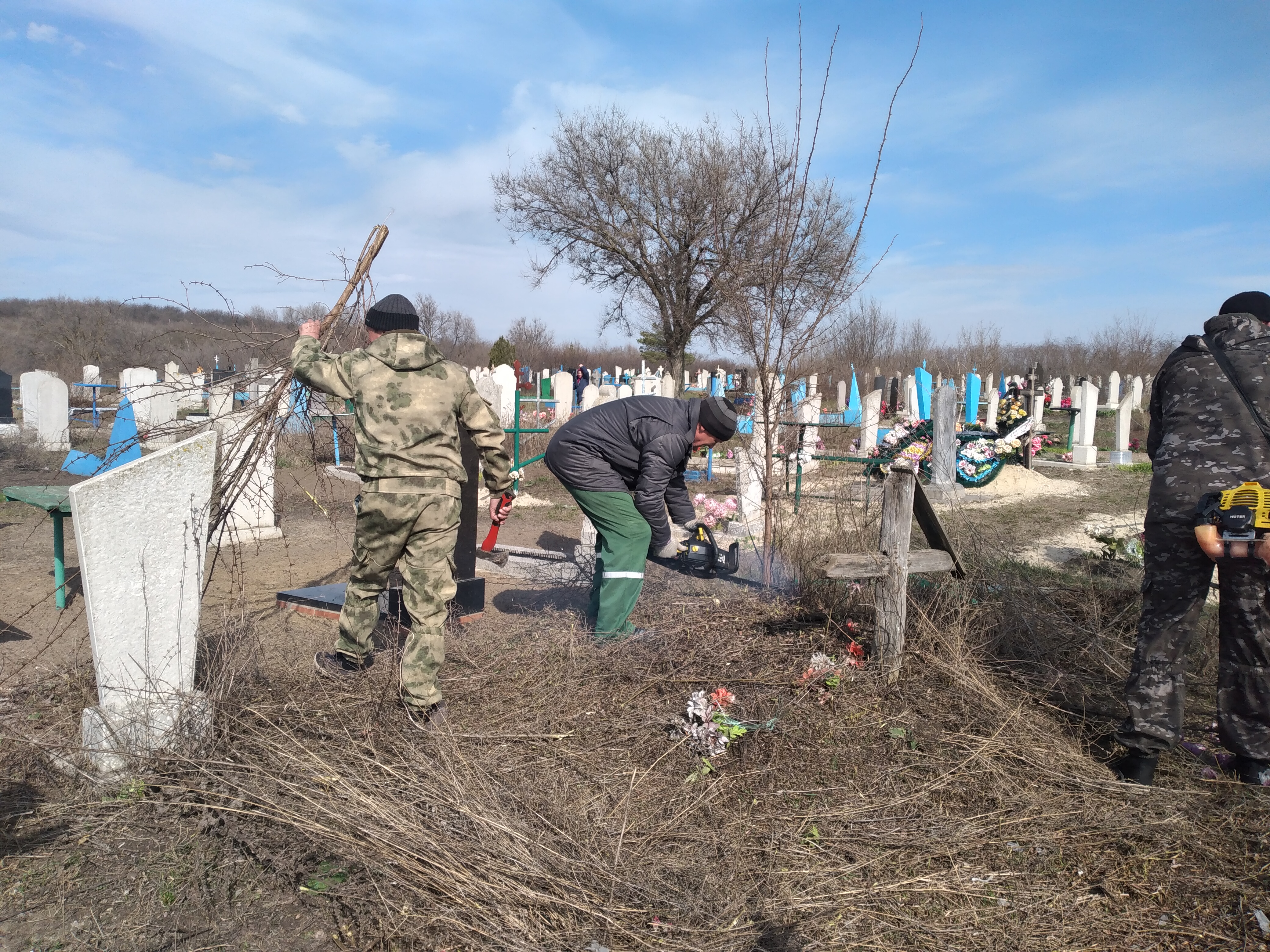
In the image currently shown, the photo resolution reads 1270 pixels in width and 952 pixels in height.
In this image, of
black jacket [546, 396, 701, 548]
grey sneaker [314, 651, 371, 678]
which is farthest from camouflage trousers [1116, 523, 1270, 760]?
grey sneaker [314, 651, 371, 678]

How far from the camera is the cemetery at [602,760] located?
2125 millimetres

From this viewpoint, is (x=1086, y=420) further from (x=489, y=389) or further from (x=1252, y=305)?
(x=1252, y=305)

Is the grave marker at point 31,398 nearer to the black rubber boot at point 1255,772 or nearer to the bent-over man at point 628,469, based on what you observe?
the bent-over man at point 628,469

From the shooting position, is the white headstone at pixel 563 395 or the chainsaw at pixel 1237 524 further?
the white headstone at pixel 563 395

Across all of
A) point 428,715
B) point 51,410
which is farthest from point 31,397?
point 428,715

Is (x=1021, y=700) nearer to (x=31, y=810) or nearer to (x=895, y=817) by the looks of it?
(x=895, y=817)

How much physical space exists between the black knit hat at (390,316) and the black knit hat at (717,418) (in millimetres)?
1464

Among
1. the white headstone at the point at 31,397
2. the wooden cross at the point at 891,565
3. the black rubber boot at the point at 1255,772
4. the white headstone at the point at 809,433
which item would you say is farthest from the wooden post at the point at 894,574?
the white headstone at the point at 31,397

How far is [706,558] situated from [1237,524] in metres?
2.72

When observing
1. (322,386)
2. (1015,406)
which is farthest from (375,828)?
(1015,406)

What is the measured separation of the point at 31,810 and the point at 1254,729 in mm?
3955

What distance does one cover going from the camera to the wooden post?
11.3 ft

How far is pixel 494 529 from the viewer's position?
15.3 feet

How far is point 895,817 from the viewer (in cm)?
258
